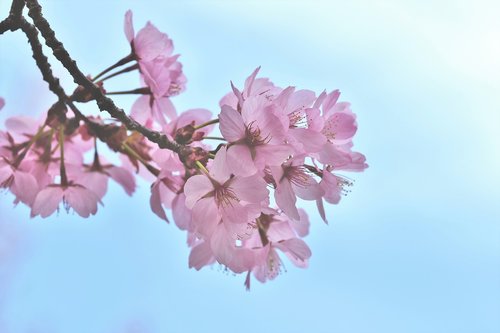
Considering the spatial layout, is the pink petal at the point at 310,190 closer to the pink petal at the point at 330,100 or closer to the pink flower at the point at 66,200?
the pink petal at the point at 330,100

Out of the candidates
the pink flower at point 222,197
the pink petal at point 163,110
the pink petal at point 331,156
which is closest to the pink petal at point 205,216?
the pink flower at point 222,197

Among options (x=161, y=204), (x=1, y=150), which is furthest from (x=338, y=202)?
(x=1, y=150)

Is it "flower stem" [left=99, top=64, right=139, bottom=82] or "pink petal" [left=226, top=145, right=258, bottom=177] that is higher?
"flower stem" [left=99, top=64, right=139, bottom=82]

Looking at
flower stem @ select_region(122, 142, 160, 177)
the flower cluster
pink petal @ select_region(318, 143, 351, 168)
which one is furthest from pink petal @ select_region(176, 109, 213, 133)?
pink petal @ select_region(318, 143, 351, 168)

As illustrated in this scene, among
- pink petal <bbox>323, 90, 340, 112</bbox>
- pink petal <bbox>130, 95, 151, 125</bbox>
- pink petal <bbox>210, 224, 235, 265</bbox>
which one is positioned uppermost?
pink petal <bbox>130, 95, 151, 125</bbox>

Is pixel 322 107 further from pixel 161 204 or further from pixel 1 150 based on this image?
pixel 1 150

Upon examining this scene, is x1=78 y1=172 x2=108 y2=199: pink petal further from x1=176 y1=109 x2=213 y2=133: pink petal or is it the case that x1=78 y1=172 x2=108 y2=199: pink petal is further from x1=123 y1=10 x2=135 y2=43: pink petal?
x1=123 y1=10 x2=135 y2=43: pink petal

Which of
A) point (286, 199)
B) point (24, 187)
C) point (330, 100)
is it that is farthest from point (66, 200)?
point (330, 100)
